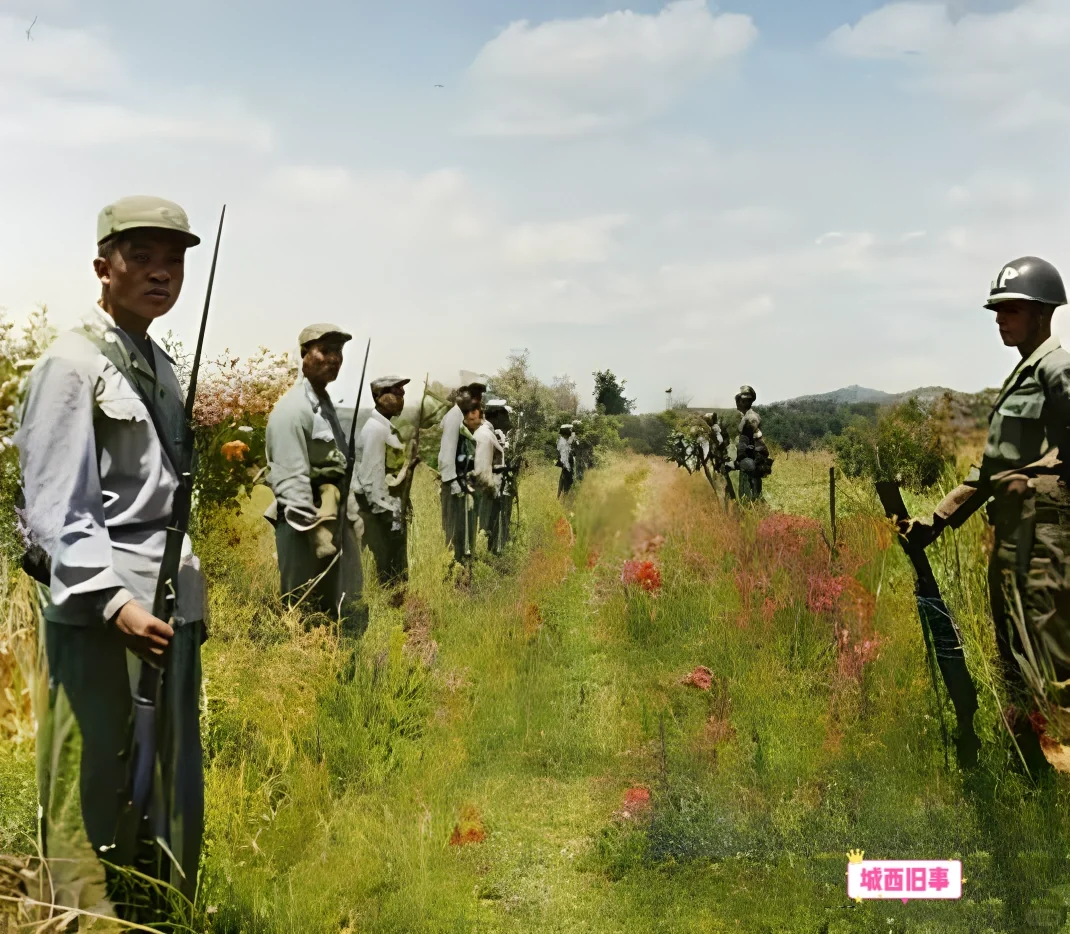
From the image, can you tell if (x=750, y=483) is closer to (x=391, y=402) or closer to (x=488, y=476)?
(x=488, y=476)

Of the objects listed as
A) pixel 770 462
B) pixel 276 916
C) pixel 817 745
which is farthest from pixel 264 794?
pixel 770 462

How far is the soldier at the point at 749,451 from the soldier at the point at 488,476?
5.91 ft

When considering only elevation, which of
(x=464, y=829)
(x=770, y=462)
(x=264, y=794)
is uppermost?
(x=770, y=462)

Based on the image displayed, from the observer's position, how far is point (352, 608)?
5348 millimetres

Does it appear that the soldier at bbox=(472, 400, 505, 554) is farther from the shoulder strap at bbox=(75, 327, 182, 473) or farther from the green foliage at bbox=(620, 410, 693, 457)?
the shoulder strap at bbox=(75, 327, 182, 473)

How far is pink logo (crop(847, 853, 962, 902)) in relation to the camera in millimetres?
4828

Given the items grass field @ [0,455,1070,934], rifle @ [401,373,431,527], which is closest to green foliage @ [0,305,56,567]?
grass field @ [0,455,1070,934]

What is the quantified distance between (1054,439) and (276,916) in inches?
170

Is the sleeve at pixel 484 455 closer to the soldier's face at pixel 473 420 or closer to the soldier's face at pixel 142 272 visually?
the soldier's face at pixel 473 420

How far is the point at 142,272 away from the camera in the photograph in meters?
3.55

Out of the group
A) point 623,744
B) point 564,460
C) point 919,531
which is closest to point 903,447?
point 919,531

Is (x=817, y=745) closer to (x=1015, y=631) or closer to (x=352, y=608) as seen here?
(x=1015, y=631)

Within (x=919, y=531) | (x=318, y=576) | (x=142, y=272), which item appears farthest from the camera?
(x=919, y=531)

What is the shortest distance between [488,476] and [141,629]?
4.61m
